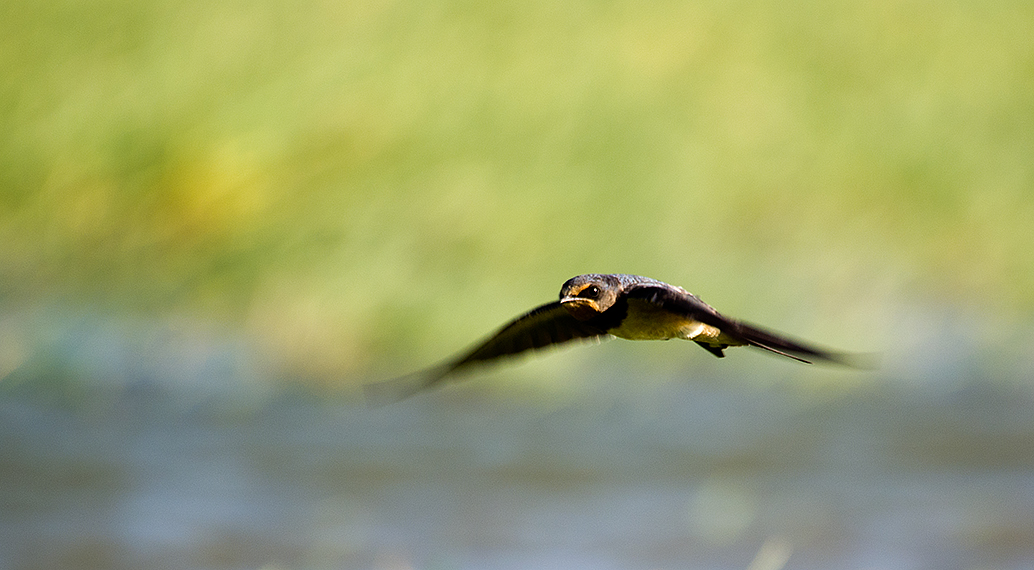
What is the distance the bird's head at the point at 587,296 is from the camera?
2400 mm

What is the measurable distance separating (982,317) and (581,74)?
2.35 meters

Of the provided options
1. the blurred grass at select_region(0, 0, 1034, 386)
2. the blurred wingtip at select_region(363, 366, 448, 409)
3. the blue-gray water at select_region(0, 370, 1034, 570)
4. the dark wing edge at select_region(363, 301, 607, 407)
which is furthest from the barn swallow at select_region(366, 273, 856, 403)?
the blurred grass at select_region(0, 0, 1034, 386)

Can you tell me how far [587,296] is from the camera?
7.91ft

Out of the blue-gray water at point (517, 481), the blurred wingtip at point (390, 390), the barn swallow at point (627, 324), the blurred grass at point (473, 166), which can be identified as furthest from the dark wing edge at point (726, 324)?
the blurred grass at point (473, 166)

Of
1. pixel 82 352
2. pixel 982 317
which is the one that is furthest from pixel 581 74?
pixel 82 352

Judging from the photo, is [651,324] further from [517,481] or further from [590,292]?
[517,481]

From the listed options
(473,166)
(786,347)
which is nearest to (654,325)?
(786,347)

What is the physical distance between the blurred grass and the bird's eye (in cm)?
398

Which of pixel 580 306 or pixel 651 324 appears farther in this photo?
pixel 651 324

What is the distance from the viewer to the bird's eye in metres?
2.41

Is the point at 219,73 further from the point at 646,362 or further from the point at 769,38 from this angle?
the point at 769,38

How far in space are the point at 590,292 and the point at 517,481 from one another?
167 inches

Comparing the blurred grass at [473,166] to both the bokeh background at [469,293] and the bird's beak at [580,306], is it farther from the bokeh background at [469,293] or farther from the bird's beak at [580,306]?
the bird's beak at [580,306]

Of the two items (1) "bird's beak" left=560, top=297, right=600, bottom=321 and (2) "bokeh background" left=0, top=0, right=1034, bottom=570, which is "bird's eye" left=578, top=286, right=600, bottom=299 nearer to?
(1) "bird's beak" left=560, top=297, right=600, bottom=321
